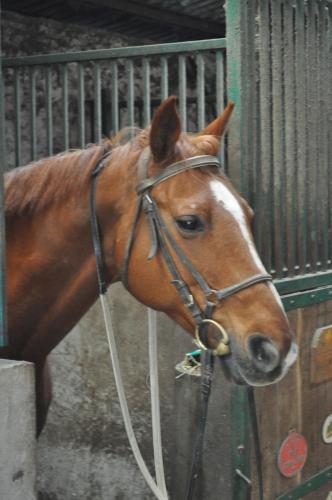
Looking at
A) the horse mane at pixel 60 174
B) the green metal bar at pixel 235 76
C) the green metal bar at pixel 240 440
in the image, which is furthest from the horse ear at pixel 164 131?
the green metal bar at pixel 240 440

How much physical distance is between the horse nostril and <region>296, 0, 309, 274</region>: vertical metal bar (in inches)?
45.1

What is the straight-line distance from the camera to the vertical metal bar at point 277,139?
3.03m

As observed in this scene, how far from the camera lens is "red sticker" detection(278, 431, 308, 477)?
311 centimetres

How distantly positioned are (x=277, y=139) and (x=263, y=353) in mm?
1193

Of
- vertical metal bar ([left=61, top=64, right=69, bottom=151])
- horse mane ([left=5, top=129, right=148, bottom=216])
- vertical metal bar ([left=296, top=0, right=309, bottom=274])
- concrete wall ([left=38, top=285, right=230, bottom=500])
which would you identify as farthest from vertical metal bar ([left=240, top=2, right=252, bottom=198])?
vertical metal bar ([left=61, top=64, right=69, bottom=151])

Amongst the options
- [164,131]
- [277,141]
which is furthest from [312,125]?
[164,131]

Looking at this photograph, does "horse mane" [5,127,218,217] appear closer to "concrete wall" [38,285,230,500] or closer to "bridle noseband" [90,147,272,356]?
"bridle noseband" [90,147,272,356]

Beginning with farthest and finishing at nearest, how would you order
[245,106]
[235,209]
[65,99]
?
[65,99] → [245,106] → [235,209]

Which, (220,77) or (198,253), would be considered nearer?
(198,253)

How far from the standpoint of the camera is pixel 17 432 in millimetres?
1814

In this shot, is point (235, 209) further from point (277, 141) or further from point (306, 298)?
point (306, 298)

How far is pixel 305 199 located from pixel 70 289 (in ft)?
4.06

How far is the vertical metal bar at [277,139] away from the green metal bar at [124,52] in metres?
0.23

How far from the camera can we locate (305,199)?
3.30 metres
